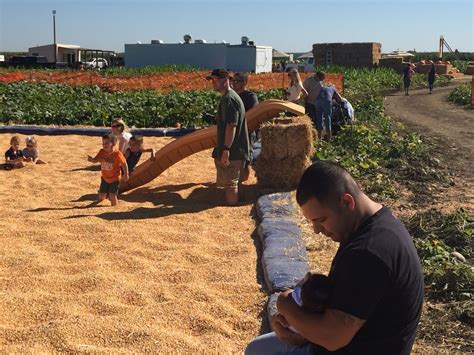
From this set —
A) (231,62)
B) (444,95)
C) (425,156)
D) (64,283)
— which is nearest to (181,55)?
(231,62)

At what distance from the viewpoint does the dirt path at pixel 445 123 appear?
9.49 meters

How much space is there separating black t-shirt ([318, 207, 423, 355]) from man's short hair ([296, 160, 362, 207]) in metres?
0.14

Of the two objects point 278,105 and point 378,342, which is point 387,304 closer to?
point 378,342

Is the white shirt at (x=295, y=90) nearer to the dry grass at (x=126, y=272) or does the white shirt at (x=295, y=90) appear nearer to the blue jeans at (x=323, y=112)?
the blue jeans at (x=323, y=112)

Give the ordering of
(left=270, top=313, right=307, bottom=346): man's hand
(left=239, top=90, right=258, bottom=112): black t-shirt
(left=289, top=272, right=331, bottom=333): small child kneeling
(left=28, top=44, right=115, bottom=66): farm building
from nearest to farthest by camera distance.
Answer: (left=289, top=272, right=331, bottom=333): small child kneeling
(left=270, top=313, right=307, bottom=346): man's hand
(left=239, top=90, right=258, bottom=112): black t-shirt
(left=28, top=44, right=115, bottom=66): farm building

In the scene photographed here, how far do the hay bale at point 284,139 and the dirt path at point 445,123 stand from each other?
1994 millimetres

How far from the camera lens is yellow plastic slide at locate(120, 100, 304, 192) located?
829 centimetres

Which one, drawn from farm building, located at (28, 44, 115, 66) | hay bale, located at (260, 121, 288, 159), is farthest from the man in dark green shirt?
farm building, located at (28, 44, 115, 66)

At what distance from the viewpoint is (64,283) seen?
467cm

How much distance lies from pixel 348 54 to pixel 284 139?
36150 mm

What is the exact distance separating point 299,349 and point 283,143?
5512 millimetres

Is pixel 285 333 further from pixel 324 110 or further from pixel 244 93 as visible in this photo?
pixel 324 110

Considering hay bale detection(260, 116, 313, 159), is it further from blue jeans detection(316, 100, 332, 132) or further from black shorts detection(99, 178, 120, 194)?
blue jeans detection(316, 100, 332, 132)

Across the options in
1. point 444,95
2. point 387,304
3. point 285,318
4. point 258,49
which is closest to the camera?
point 387,304
